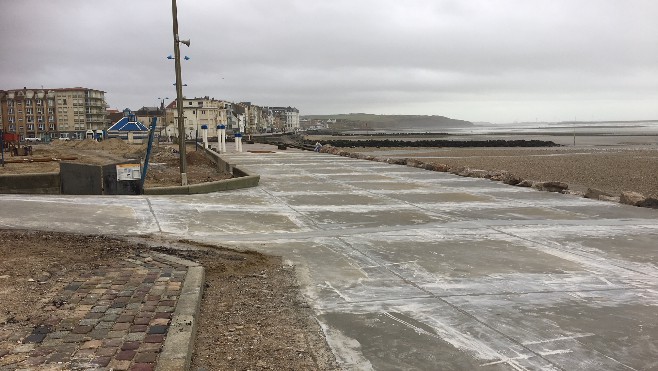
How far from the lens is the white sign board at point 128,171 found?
12.8m

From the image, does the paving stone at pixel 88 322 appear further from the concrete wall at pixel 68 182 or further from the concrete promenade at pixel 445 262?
the concrete wall at pixel 68 182

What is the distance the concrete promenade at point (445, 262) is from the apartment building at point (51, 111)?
13716cm

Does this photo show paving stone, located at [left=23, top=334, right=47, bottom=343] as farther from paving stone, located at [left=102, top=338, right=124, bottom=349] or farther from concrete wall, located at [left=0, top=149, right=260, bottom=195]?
concrete wall, located at [left=0, top=149, right=260, bottom=195]

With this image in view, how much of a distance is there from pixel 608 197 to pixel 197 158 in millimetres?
24573

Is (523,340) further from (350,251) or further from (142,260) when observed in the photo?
(142,260)

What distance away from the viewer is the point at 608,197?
39.0 ft

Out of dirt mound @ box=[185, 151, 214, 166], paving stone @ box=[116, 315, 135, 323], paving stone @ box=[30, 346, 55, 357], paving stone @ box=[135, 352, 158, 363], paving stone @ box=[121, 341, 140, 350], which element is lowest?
dirt mound @ box=[185, 151, 214, 166]

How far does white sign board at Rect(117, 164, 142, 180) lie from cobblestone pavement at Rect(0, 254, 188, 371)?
318 inches

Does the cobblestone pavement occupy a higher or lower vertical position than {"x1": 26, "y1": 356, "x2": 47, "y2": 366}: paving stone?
higher

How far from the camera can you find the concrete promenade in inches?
152

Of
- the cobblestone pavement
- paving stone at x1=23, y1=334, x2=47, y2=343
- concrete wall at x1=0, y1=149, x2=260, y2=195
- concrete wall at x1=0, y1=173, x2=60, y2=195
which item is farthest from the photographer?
concrete wall at x1=0, y1=173, x2=60, y2=195

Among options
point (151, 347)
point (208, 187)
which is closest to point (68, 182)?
point (208, 187)

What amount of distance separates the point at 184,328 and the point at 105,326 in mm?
646

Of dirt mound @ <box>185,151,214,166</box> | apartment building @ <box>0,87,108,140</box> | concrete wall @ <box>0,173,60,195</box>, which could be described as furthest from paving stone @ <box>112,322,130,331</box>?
apartment building @ <box>0,87,108,140</box>
